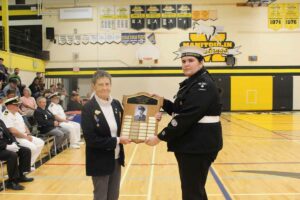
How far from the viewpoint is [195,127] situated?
2910 mm

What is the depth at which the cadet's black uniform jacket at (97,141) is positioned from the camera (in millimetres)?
3074

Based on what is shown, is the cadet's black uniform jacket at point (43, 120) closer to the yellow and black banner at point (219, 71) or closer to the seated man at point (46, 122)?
the seated man at point (46, 122)

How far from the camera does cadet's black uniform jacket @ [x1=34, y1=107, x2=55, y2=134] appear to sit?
28.2ft

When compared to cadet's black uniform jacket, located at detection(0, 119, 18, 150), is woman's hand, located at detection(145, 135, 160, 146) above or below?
above

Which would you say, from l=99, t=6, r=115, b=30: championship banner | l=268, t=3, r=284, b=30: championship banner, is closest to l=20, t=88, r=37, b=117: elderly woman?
l=99, t=6, r=115, b=30: championship banner

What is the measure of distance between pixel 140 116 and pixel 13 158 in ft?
10.4

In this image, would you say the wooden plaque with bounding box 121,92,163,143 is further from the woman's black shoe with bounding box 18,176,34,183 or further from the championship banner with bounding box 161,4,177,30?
the championship banner with bounding box 161,4,177,30

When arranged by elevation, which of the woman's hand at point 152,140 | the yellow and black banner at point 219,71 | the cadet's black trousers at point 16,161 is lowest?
the cadet's black trousers at point 16,161

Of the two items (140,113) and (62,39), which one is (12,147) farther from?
(62,39)

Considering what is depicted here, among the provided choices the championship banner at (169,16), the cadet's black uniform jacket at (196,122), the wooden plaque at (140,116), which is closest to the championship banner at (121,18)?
the championship banner at (169,16)

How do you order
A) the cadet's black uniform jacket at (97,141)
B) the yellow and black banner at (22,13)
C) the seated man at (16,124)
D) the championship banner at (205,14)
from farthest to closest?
the yellow and black banner at (22,13), the championship banner at (205,14), the seated man at (16,124), the cadet's black uniform jacket at (97,141)

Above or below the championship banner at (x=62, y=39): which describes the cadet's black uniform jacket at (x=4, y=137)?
below

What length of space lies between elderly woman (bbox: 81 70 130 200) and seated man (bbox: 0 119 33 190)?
3025 mm

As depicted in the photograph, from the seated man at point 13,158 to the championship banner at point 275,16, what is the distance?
17289 millimetres
